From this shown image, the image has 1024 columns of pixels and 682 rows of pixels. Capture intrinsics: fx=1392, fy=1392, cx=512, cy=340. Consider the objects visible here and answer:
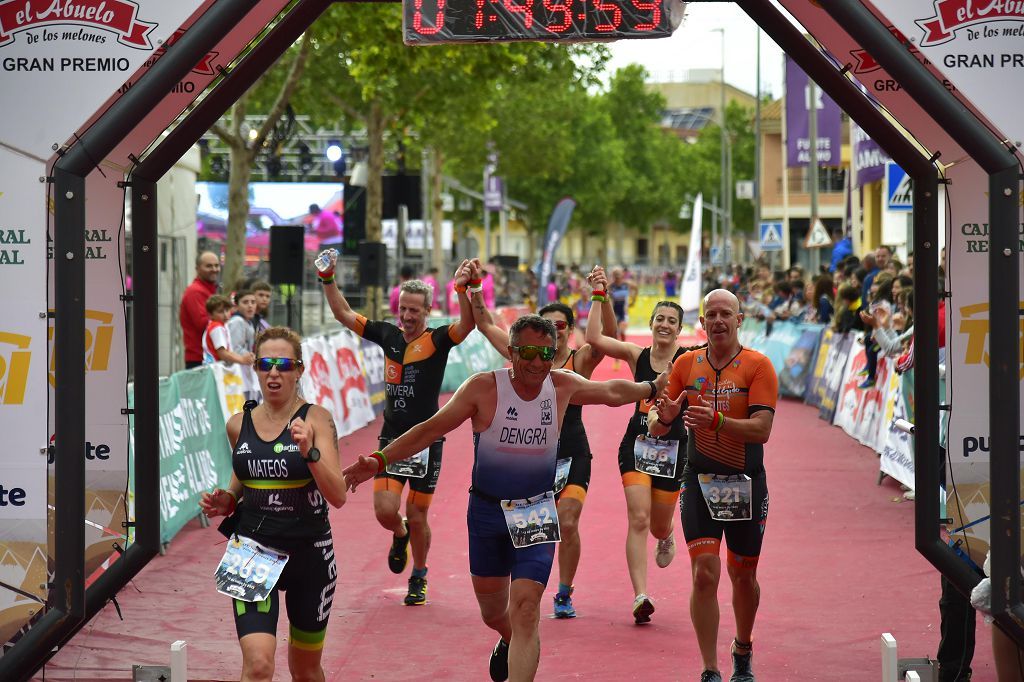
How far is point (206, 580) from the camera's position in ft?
33.7

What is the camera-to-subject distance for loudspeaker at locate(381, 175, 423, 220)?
31859 mm

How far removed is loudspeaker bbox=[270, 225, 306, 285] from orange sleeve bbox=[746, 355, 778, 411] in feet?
47.1

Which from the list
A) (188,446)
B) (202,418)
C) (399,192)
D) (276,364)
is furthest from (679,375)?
(399,192)

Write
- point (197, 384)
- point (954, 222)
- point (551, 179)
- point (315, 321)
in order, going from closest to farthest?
point (954, 222) → point (197, 384) → point (315, 321) → point (551, 179)

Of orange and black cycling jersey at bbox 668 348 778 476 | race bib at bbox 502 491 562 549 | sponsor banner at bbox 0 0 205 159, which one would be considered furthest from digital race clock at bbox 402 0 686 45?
race bib at bbox 502 491 562 549

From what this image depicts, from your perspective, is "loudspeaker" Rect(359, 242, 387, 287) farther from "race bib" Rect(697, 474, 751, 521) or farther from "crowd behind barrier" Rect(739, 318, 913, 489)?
"race bib" Rect(697, 474, 751, 521)

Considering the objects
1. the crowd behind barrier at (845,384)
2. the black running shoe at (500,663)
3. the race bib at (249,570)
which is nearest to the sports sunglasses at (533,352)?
the race bib at (249,570)

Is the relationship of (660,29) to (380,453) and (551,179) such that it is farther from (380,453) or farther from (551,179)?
(551,179)

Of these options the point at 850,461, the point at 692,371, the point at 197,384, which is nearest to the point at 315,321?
the point at 850,461

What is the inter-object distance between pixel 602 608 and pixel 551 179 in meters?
75.8

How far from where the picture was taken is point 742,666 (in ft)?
24.5

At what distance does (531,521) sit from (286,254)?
48.8 feet

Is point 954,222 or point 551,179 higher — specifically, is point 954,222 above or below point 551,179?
below

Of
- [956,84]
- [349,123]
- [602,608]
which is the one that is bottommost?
[602,608]
